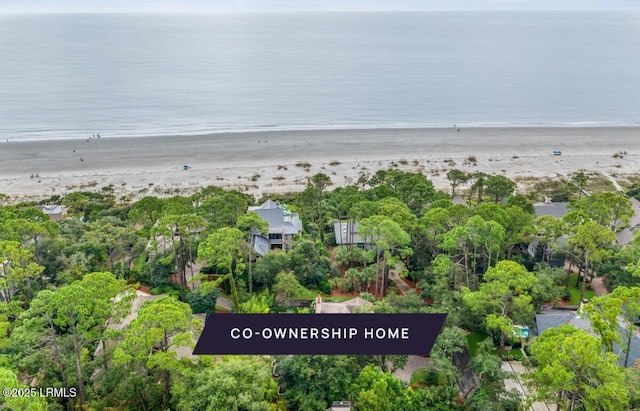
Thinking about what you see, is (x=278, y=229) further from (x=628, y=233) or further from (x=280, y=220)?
Result: (x=628, y=233)

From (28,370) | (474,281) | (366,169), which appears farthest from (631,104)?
(28,370)

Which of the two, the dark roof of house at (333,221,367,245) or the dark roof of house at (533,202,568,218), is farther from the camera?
the dark roof of house at (533,202,568,218)

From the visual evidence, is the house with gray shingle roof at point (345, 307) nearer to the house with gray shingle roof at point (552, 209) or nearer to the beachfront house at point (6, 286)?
the beachfront house at point (6, 286)

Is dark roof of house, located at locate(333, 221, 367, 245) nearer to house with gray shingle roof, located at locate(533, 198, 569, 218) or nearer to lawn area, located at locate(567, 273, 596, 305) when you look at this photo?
lawn area, located at locate(567, 273, 596, 305)

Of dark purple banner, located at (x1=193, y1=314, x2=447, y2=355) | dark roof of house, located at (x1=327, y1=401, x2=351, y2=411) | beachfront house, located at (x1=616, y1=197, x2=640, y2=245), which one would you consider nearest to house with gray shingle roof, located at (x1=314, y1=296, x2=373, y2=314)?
dark roof of house, located at (x1=327, y1=401, x2=351, y2=411)

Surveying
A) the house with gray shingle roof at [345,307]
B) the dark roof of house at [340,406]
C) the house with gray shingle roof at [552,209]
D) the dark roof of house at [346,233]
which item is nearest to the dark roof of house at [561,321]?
the house with gray shingle roof at [345,307]

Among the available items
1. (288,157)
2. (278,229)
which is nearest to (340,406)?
(278,229)

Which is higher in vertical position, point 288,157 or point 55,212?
point 288,157
